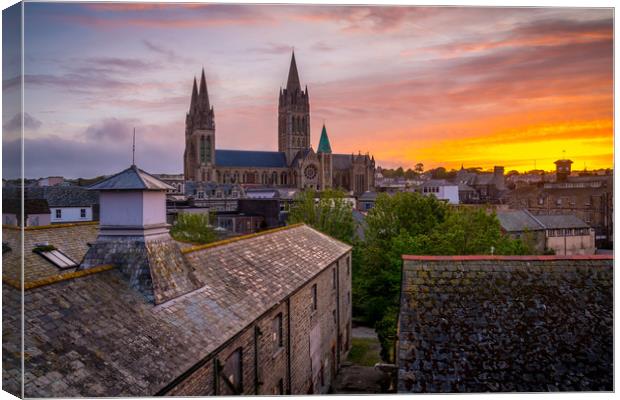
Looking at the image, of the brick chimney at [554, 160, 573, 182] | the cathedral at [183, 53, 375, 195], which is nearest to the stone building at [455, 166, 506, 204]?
the cathedral at [183, 53, 375, 195]

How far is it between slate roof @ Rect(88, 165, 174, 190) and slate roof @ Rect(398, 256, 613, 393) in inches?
191

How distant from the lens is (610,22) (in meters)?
9.84

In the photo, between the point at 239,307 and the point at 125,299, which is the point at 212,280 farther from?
the point at 125,299

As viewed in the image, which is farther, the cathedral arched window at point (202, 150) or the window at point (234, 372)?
the cathedral arched window at point (202, 150)

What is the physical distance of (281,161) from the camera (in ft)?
351

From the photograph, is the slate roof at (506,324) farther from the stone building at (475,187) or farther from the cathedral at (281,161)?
the cathedral at (281,161)

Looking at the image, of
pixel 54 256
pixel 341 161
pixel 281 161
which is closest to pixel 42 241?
pixel 54 256

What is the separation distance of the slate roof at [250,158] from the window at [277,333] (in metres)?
90.4

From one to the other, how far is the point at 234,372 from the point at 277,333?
2.57m

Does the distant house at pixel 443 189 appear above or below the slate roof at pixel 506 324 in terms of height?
above

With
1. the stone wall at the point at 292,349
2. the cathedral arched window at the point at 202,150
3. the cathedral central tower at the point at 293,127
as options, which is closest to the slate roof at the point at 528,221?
the stone wall at the point at 292,349

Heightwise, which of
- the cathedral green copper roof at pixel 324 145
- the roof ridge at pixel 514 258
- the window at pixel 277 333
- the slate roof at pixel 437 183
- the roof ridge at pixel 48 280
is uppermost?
the cathedral green copper roof at pixel 324 145

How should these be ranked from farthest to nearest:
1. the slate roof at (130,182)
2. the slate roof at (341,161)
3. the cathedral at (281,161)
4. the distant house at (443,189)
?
the slate roof at (341,161) < the cathedral at (281,161) < the distant house at (443,189) < the slate roof at (130,182)

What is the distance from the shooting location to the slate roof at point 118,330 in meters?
6.30
